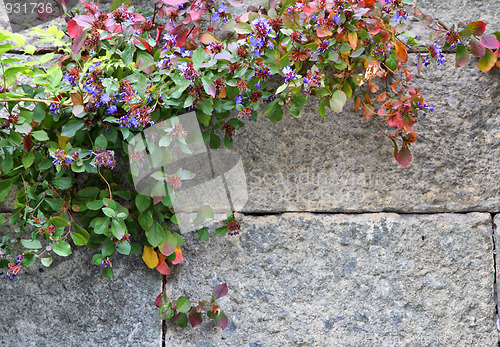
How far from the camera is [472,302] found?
152 cm

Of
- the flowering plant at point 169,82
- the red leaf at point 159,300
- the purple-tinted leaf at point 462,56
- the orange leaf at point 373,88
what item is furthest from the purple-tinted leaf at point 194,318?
the purple-tinted leaf at point 462,56

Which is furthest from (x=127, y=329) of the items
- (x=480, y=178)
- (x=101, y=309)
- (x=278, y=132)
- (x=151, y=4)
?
(x=480, y=178)

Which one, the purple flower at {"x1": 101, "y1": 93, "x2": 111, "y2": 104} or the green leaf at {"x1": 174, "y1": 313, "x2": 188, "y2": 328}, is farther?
the green leaf at {"x1": 174, "y1": 313, "x2": 188, "y2": 328}

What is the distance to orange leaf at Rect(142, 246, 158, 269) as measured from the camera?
1487 mm

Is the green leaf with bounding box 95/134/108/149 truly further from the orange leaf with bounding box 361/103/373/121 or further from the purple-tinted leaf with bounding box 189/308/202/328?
the orange leaf with bounding box 361/103/373/121

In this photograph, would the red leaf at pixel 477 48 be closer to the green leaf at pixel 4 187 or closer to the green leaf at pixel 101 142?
the green leaf at pixel 101 142

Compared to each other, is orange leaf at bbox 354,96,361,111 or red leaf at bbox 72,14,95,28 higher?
red leaf at bbox 72,14,95,28

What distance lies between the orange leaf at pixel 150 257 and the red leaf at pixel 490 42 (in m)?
1.25

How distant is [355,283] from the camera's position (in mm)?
1528

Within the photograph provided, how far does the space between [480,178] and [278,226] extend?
0.73m

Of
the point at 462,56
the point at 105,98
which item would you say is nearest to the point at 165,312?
the point at 105,98

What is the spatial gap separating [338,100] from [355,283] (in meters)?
0.65

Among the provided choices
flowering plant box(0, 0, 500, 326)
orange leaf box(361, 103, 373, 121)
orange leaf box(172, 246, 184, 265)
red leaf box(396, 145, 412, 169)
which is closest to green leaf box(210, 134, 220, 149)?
flowering plant box(0, 0, 500, 326)

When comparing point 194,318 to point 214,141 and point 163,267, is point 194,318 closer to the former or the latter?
point 163,267
